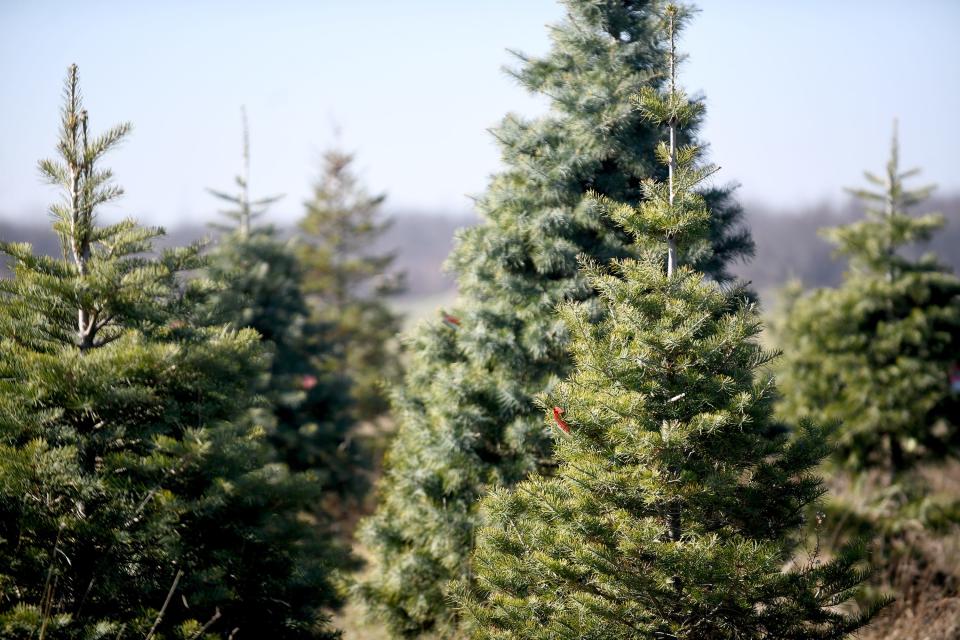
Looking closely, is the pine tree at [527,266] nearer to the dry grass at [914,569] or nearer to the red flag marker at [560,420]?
the red flag marker at [560,420]

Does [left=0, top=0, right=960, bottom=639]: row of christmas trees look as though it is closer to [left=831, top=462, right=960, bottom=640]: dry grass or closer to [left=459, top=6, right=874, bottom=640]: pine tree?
[left=459, top=6, right=874, bottom=640]: pine tree

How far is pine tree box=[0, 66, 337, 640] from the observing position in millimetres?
5340

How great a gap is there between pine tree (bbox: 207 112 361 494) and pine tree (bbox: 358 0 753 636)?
5.14 meters

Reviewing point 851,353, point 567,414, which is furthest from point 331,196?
point 567,414

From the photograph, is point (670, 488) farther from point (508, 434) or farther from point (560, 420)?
point (508, 434)

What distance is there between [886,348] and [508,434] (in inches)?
325

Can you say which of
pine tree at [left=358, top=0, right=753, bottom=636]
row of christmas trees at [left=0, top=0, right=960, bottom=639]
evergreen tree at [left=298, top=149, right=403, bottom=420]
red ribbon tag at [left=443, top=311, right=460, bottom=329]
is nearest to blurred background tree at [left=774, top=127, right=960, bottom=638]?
row of christmas trees at [left=0, top=0, right=960, bottom=639]

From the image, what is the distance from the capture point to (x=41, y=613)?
5027mm

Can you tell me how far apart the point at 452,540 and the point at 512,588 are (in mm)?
1884

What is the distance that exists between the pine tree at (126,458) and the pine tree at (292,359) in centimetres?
584

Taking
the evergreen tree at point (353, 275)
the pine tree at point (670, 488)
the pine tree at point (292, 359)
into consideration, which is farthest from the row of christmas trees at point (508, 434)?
the evergreen tree at point (353, 275)

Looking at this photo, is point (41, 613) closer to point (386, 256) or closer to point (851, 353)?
point (851, 353)

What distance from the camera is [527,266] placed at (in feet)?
26.0

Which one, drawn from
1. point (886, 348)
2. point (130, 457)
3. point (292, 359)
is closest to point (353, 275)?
point (292, 359)
